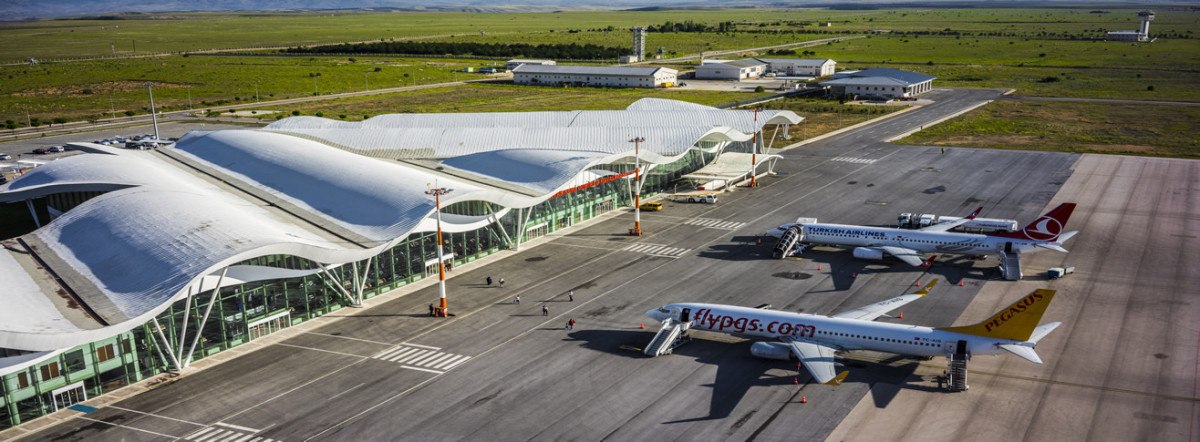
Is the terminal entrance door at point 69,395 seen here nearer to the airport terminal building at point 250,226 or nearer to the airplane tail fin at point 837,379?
the airport terminal building at point 250,226

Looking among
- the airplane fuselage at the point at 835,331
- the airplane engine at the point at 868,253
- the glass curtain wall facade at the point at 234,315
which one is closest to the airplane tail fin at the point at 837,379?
the airplane fuselage at the point at 835,331

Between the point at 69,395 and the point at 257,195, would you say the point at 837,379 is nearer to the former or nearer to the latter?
the point at 69,395

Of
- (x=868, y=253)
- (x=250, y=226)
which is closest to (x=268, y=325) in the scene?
(x=250, y=226)

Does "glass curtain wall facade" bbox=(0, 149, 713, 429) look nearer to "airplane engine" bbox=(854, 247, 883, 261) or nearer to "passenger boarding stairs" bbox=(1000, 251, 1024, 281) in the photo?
"airplane engine" bbox=(854, 247, 883, 261)

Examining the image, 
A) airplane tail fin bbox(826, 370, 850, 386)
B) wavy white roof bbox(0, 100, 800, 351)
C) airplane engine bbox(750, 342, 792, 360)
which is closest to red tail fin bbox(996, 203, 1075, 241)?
airplane engine bbox(750, 342, 792, 360)

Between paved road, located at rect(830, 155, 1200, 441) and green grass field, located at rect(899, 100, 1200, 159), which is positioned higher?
green grass field, located at rect(899, 100, 1200, 159)

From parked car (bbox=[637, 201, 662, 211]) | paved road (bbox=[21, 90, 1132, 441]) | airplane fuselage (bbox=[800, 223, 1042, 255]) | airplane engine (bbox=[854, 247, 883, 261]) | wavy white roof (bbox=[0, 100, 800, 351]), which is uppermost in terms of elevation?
wavy white roof (bbox=[0, 100, 800, 351])

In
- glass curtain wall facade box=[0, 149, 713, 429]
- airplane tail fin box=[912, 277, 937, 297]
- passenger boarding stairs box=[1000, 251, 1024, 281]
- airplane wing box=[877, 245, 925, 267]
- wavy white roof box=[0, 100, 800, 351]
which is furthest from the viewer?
airplane wing box=[877, 245, 925, 267]
